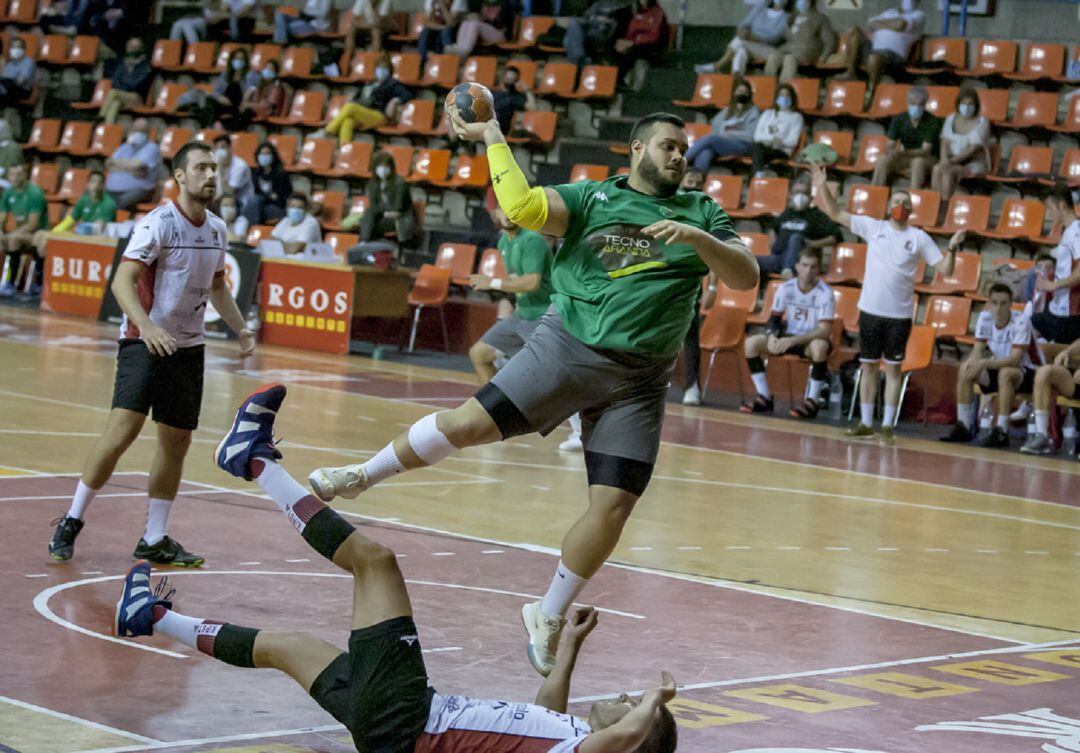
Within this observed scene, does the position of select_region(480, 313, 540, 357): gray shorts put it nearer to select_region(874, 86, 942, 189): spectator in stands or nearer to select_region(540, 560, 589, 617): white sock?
select_region(540, 560, 589, 617): white sock

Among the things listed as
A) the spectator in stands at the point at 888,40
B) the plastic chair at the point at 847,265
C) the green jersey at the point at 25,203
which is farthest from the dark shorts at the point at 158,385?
the green jersey at the point at 25,203

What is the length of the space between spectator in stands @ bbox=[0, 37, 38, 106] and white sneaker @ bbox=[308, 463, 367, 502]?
26.4m

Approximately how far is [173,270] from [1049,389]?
1080 centimetres

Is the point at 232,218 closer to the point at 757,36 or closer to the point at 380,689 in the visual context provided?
the point at 757,36

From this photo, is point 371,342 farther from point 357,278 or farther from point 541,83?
point 541,83

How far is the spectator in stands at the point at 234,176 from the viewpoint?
25.0m

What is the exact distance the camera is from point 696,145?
22.2 metres

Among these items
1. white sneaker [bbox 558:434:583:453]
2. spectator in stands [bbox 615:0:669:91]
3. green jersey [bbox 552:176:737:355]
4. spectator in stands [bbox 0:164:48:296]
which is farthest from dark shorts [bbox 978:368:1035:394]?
spectator in stands [bbox 0:164:48:296]

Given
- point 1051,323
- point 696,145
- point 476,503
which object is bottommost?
point 476,503

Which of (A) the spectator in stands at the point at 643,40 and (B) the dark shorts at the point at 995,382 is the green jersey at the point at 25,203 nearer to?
(A) the spectator in stands at the point at 643,40

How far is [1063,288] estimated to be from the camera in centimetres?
1708

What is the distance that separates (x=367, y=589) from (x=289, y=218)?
60.9 ft

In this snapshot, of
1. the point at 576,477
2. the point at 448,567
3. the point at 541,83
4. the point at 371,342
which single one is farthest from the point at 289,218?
the point at 448,567

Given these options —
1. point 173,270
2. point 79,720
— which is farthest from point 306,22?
point 79,720
